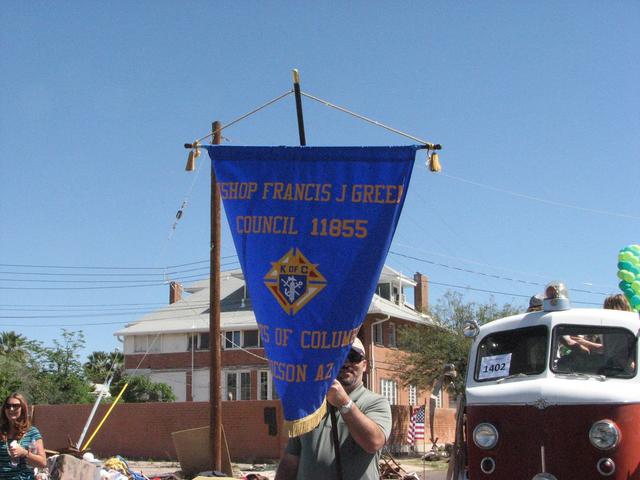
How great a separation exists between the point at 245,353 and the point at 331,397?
37.7 metres

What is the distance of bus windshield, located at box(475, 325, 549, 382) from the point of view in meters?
8.07

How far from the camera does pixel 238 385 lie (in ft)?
136

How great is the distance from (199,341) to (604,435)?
123ft

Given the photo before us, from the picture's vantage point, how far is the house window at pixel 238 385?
41.1 m

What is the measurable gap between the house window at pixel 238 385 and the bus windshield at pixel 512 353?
33.2m

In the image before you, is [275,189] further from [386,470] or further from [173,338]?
[173,338]

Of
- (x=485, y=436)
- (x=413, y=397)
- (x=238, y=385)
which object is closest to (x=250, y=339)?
(x=238, y=385)

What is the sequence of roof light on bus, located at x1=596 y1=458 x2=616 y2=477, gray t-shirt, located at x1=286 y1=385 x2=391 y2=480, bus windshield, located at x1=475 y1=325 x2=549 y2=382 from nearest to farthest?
gray t-shirt, located at x1=286 y1=385 x2=391 y2=480, roof light on bus, located at x1=596 y1=458 x2=616 y2=477, bus windshield, located at x1=475 y1=325 x2=549 y2=382

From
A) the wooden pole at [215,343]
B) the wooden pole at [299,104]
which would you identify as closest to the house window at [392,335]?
the wooden pole at [215,343]

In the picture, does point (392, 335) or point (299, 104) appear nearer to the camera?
point (299, 104)

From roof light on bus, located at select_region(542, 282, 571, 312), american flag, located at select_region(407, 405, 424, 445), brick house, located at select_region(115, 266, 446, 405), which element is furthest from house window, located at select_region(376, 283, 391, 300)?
roof light on bus, located at select_region(542, 282, 571, 312)

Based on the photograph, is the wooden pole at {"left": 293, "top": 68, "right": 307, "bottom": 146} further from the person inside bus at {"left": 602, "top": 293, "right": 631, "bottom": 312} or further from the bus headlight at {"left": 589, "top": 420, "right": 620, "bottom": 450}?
the person inside bus at {"left": 602, "top": 293, "right": 631, "bottom": 312}

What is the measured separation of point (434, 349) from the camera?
36844mm

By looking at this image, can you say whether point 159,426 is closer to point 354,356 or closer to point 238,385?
point 238,385
